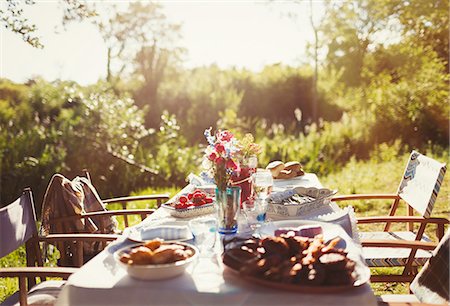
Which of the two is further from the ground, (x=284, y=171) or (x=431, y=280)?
(x=284, y=171)

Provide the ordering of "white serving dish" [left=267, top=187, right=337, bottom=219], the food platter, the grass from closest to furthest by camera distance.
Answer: the food platter
"white serving dish" [left=267, top=187, right=337, bottom=219]
the grass

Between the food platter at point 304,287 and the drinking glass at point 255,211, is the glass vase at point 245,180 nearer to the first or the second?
the drinking glass at point 255,211

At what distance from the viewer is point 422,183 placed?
9.33 ft

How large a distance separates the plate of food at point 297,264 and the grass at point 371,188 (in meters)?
2.13

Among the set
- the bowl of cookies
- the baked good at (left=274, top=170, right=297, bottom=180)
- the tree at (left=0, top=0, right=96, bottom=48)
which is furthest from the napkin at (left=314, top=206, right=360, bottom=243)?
the tree at (left=0, top=0, right=96, bottom=48)

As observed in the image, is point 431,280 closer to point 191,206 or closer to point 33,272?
point 191,206

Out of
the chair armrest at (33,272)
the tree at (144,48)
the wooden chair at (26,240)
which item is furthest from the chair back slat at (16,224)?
the tree at (144,48)

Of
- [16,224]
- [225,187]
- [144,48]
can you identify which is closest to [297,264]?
[225,187]

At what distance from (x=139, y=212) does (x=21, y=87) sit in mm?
10869

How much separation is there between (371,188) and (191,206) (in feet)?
A: 16.1

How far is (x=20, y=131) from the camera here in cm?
832

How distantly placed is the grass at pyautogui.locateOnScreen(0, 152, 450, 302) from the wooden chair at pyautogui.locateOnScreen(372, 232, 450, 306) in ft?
4.67

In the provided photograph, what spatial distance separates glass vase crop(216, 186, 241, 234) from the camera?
2004 millimetres

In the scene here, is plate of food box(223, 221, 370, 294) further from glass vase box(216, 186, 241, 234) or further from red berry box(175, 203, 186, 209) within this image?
red berry box(175, 203, 186, 209)
